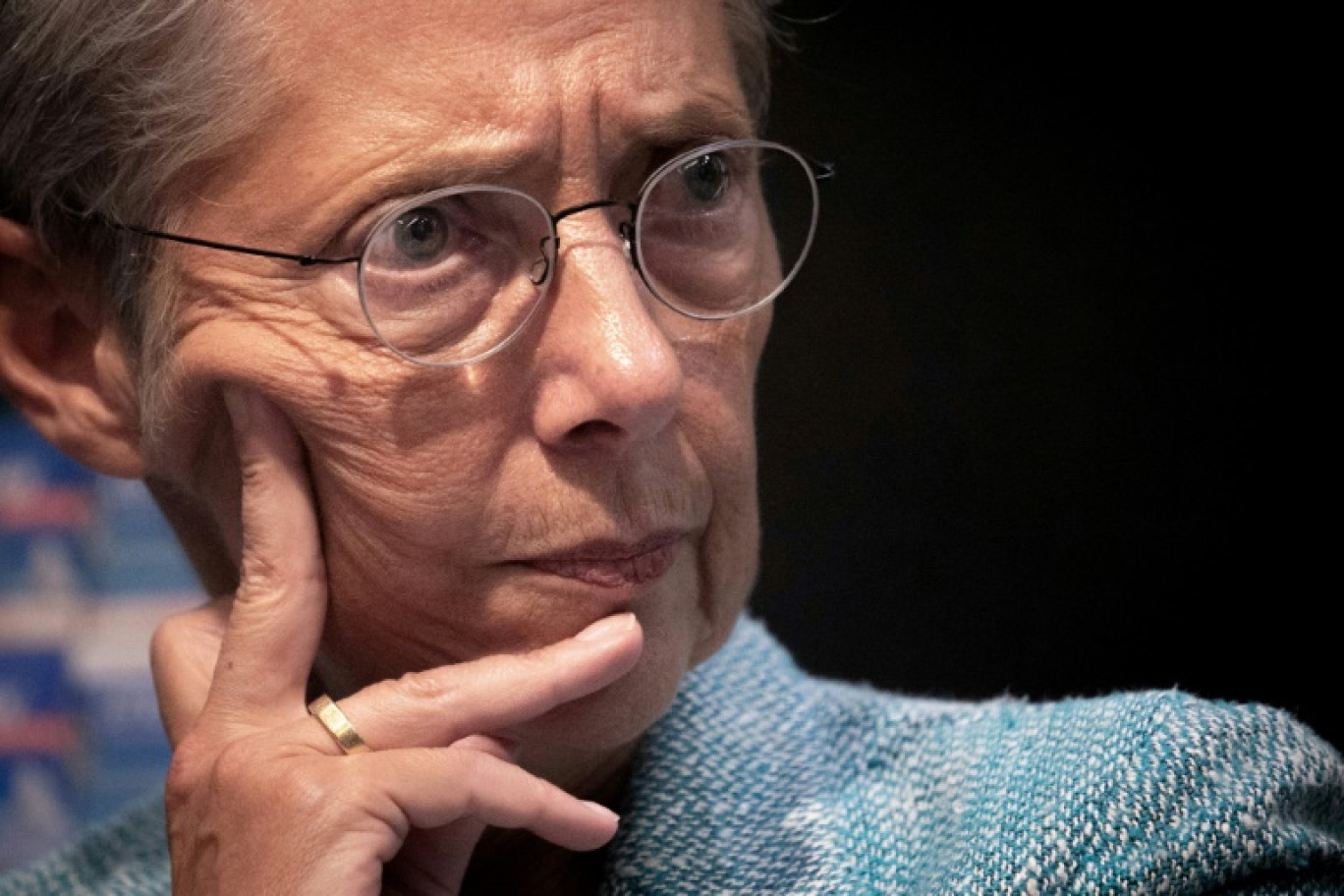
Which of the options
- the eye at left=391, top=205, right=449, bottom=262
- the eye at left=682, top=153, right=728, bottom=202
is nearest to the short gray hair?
the eye at left=391, top=205, right=449, bottom=262

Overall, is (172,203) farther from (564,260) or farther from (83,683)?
(83,683)

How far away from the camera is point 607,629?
162 cm

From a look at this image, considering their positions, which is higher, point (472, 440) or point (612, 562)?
point (472, 440)

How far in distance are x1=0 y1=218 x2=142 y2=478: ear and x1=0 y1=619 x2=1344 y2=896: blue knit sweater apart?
67 centimetres

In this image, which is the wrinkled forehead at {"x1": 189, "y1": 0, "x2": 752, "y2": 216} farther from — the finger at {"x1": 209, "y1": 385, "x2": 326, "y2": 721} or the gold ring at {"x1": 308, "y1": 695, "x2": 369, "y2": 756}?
the gold ring at {"x1": 308, "y1": 695, "x2": 369, "y2": 756}

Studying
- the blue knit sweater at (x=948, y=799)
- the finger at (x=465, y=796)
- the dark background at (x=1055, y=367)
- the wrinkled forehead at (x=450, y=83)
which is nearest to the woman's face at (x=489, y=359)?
the wrinkled forehead at (x=450, y=83)

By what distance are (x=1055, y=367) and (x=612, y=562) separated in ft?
4.35

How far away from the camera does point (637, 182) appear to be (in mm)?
1684

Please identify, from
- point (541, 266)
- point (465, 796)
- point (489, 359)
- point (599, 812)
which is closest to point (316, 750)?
point (465, 796)

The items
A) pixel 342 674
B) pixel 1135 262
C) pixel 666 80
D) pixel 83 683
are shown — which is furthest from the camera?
pixel 83 683

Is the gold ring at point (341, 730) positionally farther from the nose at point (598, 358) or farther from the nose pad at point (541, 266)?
the nose pad at point (541, 266)

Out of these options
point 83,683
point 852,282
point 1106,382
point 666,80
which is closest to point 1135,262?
point 1106,382

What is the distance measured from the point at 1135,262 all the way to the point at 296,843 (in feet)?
5.77

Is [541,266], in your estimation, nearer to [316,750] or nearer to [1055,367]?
[316,750]
